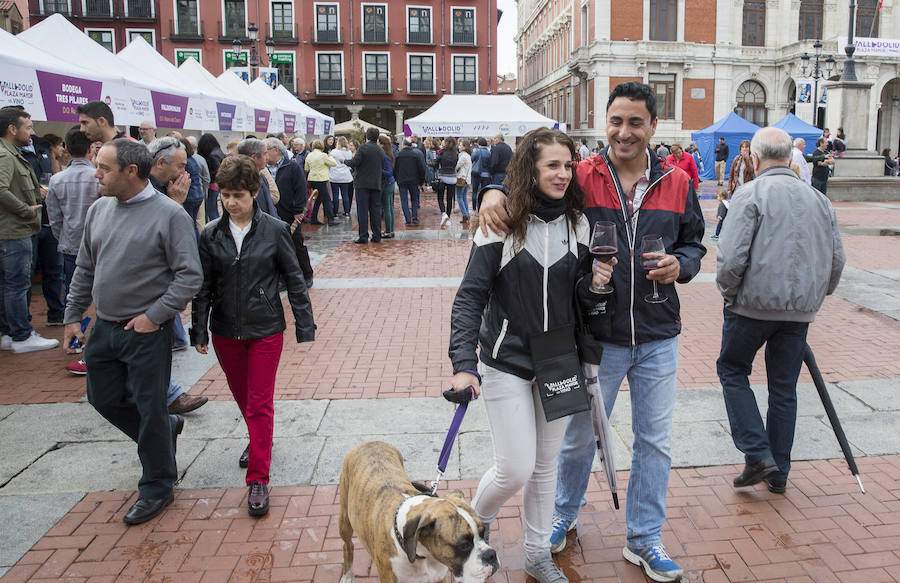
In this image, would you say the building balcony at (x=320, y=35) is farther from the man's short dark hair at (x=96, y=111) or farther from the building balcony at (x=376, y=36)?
the man's short dark hair at (x=96, y=111)

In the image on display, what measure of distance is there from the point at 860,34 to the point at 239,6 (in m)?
40.2

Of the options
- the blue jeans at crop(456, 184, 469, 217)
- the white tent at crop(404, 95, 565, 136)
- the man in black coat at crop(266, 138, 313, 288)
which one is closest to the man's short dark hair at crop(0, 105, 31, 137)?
the man in black coat at crop(266, 138, 313, 288)

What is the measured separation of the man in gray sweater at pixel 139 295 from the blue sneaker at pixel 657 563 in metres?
2.36

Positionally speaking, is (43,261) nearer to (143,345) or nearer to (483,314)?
(143,345)

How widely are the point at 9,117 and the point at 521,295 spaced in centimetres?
555

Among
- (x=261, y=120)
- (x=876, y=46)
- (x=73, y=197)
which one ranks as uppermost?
(x=876, y=46)

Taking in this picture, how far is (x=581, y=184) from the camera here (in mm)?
2883

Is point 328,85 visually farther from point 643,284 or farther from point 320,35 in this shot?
point 643,284

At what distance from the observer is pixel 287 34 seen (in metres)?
46.2

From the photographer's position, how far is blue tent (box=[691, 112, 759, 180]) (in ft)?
94.8

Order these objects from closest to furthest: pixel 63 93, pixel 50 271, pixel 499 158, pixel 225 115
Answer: pixel 50 271 → pixel 63 93 → pixel 225 115 → pixel 499 158

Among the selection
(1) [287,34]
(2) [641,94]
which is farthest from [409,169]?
(1) [287,34]

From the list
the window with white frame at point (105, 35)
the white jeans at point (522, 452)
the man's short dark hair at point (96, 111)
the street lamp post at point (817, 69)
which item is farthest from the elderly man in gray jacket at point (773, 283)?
the window with white frame at point (105, 35)

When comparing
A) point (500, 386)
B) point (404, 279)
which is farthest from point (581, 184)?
point (404, 279)
